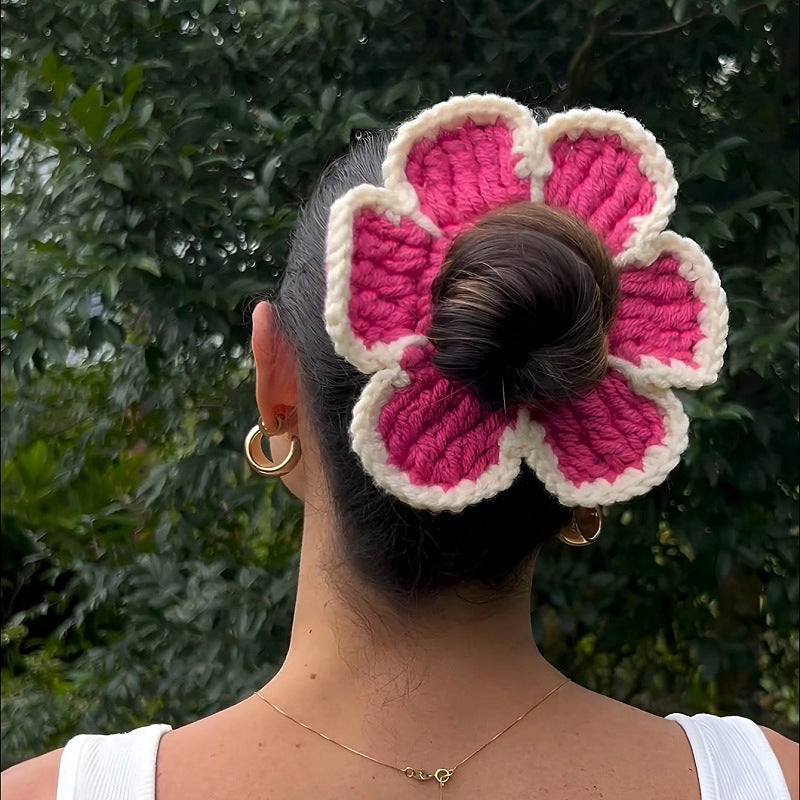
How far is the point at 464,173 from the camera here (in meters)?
0.96

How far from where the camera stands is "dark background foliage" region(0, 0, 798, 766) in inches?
65.3

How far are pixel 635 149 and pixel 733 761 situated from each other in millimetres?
643

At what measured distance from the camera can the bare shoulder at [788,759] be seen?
1.06 metres

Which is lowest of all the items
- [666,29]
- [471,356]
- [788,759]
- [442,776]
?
[788,759]

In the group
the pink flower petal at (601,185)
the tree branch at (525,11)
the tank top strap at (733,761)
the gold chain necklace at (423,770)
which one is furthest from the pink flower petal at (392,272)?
the tree branch at (525,11)

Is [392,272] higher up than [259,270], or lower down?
higher up

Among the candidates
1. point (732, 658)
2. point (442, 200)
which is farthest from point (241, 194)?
point (732, 658)

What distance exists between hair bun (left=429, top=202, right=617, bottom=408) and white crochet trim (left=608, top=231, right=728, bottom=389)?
86 millimetres

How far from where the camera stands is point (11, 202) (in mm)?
1856

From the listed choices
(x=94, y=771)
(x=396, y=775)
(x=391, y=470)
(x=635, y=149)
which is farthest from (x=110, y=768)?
(x=635, y=149)

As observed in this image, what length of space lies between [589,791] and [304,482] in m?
0.43

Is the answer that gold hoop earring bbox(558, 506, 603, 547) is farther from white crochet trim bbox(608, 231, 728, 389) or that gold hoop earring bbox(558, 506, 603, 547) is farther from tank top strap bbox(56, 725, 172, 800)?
tank top strap bbox(56, 725, 172, 800)

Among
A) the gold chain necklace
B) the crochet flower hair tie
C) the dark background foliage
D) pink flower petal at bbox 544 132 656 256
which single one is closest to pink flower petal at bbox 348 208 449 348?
the crochet flower hair tie

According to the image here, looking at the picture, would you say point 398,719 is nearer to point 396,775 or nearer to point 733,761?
point 396,775
